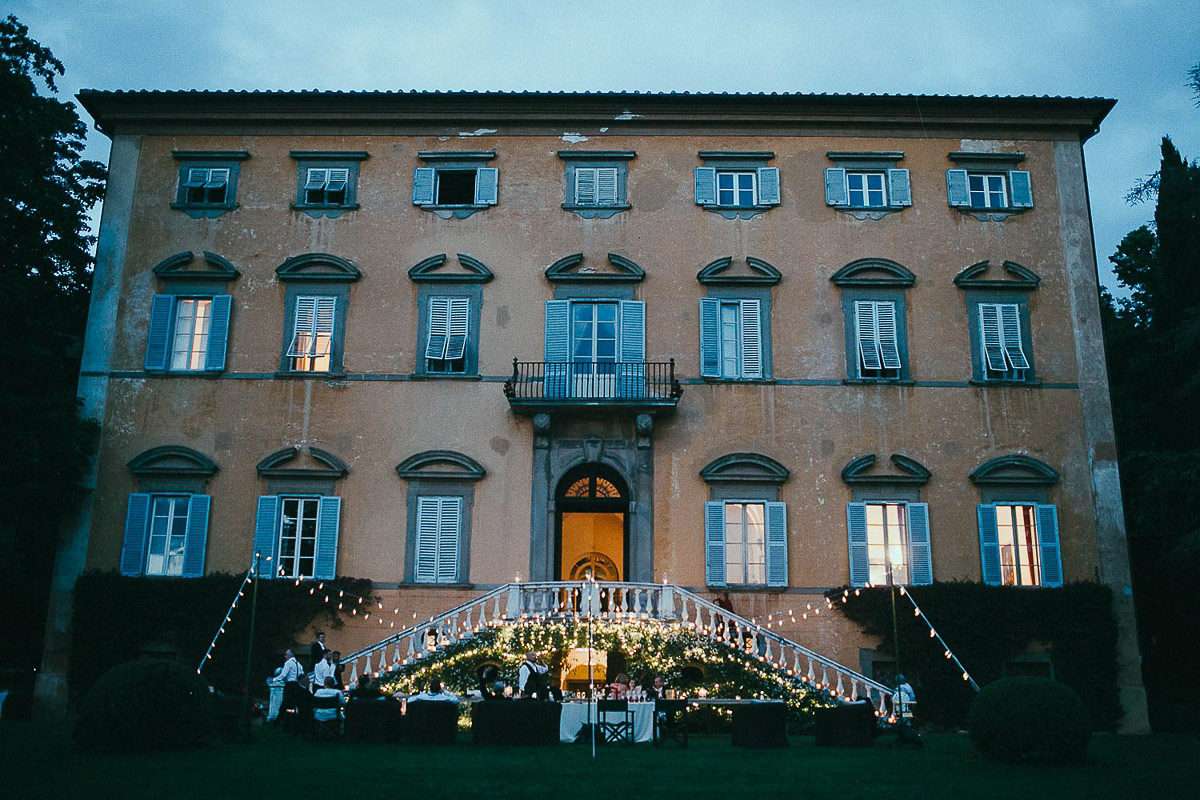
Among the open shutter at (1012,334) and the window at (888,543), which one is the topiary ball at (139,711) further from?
the open shutter at (1012,334)

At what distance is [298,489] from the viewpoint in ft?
67.8

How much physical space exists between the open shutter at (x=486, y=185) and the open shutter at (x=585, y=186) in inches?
70.2

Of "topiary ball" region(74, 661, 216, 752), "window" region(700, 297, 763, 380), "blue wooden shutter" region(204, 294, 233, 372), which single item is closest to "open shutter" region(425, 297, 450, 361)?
"blue wooden shutter" region(204, 294, 233, 372)

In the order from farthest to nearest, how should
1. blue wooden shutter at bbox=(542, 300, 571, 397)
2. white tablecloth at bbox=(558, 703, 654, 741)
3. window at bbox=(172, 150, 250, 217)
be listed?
window at bbox=(172, 150, 250, 217), blue wooden shutter at bbox=(542, 300, 571, 397), white tablecloth at bbox=(558, 703, 654, 741)

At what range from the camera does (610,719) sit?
1509 centimetres

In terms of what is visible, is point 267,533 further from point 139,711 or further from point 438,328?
point 139,711

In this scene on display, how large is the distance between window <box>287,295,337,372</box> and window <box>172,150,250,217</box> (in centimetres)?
320

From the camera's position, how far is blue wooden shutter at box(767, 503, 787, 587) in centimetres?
2019

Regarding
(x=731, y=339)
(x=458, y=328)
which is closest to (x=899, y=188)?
(x=731, y=339)

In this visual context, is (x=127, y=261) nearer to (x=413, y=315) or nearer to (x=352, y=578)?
(x=413, y=315)

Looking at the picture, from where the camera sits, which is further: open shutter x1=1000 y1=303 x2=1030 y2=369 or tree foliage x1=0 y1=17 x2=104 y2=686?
open shutter x1=1000 y1=303 x2=1030 y2=369

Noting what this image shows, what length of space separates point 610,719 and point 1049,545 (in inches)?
411

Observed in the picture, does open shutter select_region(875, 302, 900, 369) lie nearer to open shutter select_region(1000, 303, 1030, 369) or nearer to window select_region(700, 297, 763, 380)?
open shutter select_region(1000, 303, 1030, 369)

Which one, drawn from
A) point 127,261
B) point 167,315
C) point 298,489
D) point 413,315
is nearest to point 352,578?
point 298,489
